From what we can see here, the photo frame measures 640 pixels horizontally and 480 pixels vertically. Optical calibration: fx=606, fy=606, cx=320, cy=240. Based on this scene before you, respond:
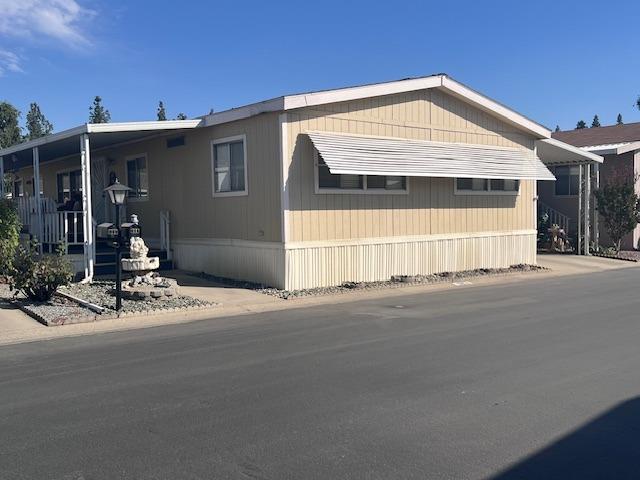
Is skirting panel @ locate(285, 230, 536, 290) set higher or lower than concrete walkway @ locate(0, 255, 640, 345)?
higher

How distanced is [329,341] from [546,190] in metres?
18.0

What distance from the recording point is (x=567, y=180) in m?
22.5

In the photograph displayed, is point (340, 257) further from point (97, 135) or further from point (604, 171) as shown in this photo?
point (604, 171)

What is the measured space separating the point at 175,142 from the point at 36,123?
38612 millimetres

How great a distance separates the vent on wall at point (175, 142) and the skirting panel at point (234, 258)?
2.28 m

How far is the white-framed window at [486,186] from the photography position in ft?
48.9

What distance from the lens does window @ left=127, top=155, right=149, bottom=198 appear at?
15.9 metres

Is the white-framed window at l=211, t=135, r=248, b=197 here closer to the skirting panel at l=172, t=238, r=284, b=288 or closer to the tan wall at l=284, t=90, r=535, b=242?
the skirting panel at l=172, t=238, r=284, b=288

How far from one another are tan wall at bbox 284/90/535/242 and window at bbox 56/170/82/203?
10.3 meters

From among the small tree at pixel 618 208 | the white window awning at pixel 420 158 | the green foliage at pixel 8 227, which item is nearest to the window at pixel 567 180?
the small tree at pixel 618 208

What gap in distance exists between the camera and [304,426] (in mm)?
4520

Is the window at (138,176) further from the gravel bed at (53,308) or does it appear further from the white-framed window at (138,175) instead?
the gravel bed at (53,308)

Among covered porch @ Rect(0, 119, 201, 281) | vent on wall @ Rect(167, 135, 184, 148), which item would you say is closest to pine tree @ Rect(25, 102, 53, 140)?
covered porch @ Rect(0, 119, 201, 281)

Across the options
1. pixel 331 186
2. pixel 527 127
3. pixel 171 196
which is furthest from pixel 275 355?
pixel 527 127
